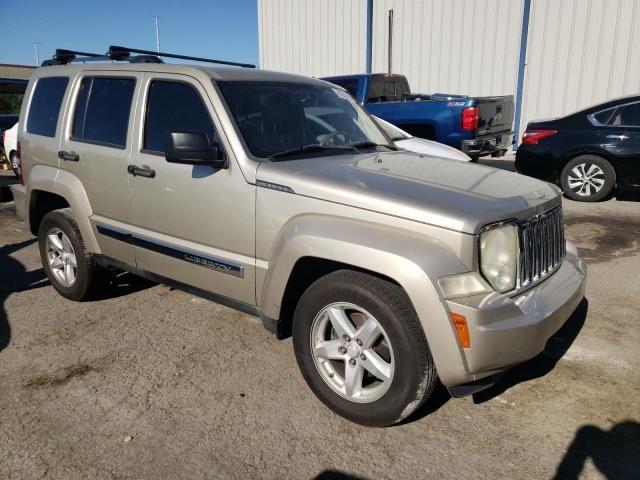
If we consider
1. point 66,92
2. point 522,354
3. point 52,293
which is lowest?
point 52,293

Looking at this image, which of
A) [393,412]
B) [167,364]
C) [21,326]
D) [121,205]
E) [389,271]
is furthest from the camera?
[21,326]

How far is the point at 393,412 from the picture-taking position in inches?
105

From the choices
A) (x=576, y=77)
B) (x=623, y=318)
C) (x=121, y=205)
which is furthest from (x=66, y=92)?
(x=576, y=77)

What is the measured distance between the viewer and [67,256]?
14.8ft

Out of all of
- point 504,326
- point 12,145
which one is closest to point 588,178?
point 504,326

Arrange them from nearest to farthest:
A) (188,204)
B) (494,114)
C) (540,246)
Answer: (540,246) < (188,204) < (494,114)

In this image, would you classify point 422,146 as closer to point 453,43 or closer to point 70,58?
point 70,58

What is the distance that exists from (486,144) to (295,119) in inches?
→ 249

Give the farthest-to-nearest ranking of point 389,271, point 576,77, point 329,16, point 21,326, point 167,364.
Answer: point 329,16 < point 576,77 < point 21,326 < point 167,364 < point 389,271

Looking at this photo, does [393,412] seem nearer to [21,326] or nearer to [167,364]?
[167,364]

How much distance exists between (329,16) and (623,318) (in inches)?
620

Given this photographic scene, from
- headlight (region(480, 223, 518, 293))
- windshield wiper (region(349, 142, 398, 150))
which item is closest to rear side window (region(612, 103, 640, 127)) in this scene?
windshield wiper (region(349, 142, 398, 150))

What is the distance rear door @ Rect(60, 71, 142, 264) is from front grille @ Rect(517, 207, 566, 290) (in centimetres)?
267

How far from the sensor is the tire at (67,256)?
4301mm
